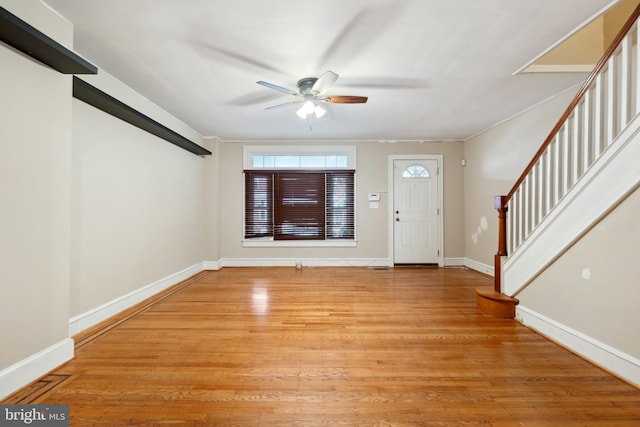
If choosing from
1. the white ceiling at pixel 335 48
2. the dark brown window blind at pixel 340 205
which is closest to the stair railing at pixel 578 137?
the white ceiling at pixel 335 48

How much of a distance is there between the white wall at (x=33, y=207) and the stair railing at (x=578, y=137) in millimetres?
3915

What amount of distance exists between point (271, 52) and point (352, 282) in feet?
11.3

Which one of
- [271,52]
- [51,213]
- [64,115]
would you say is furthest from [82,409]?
[271,52]

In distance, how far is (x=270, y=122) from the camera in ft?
15.0

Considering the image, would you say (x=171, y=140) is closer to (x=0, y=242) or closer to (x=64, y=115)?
(x=64, y=115)

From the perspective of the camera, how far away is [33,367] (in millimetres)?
1892

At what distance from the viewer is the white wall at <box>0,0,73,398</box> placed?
5.77 ft

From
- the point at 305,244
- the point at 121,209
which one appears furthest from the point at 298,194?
the point at 121,209

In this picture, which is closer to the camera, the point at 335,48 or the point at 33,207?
the point at 33,207

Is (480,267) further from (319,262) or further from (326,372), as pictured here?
(326,372)

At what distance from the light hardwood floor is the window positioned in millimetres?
2445

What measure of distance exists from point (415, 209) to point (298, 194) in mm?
2404

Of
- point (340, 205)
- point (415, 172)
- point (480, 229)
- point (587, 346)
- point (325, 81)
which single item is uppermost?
point (325, 81)

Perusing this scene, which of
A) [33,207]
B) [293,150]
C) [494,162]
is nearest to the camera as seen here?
[33,207]
